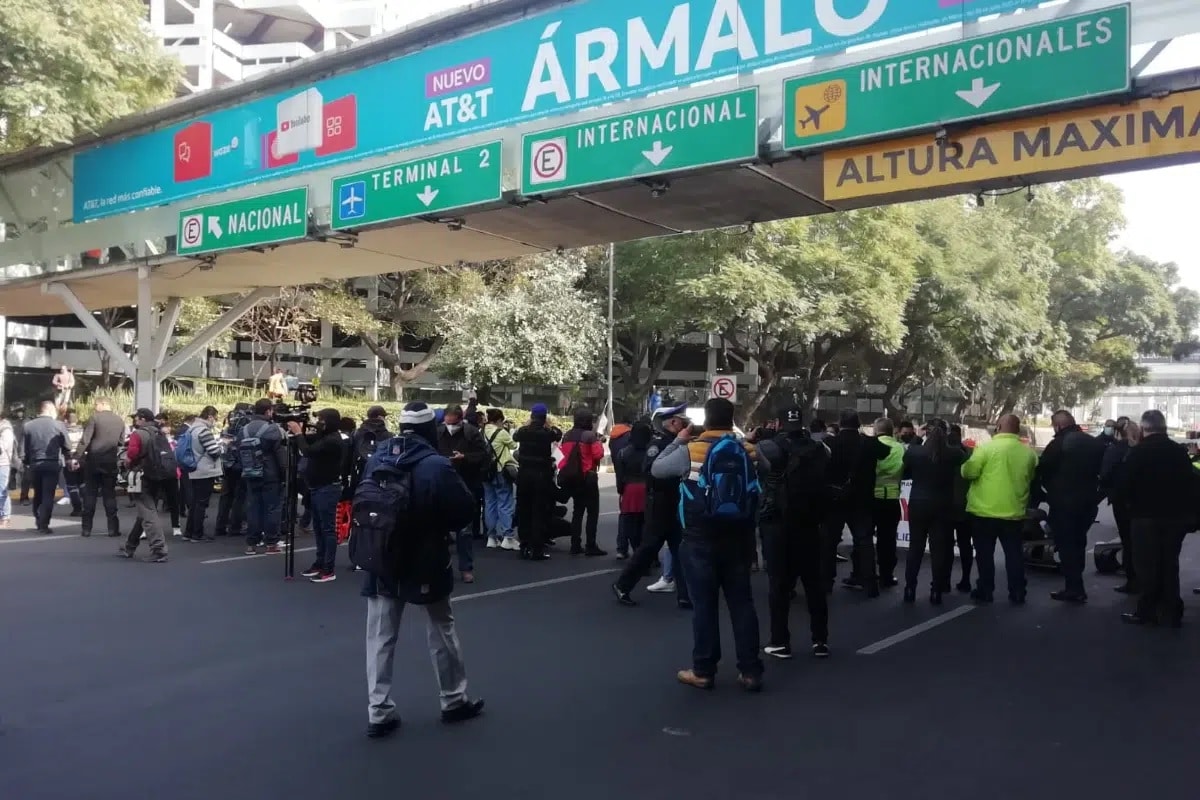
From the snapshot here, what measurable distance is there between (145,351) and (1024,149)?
13774mm

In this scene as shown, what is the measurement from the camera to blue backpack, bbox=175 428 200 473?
12.4m

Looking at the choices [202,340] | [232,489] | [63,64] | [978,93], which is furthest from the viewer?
[202,340]

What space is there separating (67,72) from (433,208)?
8295 mm

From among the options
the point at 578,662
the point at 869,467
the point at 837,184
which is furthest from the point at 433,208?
A: the point at 578,662

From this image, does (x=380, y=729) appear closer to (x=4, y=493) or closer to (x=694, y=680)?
(x=694, y=680)

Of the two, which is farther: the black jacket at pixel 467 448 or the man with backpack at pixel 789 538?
the black jacket at pixel 467 448

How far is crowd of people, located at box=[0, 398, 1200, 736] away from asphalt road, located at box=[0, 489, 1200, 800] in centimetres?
40

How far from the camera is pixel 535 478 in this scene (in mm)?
11062

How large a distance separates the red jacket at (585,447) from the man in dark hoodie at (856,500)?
3262 mm

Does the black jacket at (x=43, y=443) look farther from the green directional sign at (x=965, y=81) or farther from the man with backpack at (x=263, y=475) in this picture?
the green directional sign at (x=965, y=81)

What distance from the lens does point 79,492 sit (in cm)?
1480

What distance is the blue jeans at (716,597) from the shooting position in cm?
594

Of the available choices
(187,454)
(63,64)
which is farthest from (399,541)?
(63,64)

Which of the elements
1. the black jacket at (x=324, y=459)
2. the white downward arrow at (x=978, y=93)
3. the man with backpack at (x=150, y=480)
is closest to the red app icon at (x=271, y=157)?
the man with backpack at (x=150, y=480)
